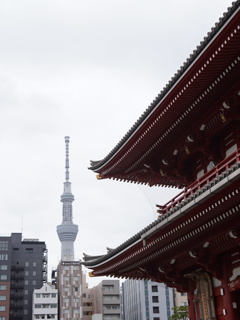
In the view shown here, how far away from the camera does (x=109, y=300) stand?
105062 millimetres

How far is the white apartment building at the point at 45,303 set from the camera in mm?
105375

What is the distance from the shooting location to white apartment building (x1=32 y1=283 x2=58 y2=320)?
346 feet

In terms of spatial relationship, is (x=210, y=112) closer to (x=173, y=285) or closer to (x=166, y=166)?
(x=166, y=166)

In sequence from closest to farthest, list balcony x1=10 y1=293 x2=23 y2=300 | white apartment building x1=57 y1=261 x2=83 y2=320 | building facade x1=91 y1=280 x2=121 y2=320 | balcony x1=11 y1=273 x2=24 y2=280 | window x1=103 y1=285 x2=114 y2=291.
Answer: building facade x1=91 y1=280 x2=121 y2=320
white apartment building x1=57 y1=261 x2=83 y2=320
window x1=103 y1=285 x2=114 y2=291
balcony x1=10 y1=293 x2=23 y2=300
balcony x1=11 y1=273 x2=24 y2=280

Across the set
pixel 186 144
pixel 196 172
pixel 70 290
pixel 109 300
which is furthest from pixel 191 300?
pixel 70 290

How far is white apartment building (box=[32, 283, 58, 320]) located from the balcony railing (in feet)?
308

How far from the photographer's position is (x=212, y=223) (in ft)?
51.3

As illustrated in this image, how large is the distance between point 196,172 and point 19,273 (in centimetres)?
10489

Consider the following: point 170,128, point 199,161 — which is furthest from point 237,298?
point 170,128

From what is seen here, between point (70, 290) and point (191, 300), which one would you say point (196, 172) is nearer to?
point (191, 300)

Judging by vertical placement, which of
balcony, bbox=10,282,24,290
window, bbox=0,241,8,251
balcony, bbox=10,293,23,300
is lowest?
balcony, bbox=10,293,23,300

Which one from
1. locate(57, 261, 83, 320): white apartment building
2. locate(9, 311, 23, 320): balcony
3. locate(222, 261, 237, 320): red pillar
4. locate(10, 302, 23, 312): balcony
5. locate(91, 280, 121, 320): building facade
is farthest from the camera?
locate(10, 302, 23, 312): balcony

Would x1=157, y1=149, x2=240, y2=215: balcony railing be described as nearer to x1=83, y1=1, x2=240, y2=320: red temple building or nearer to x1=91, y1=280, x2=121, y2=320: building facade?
x1=83, y1=1, x2=240, y2=320: red temple building

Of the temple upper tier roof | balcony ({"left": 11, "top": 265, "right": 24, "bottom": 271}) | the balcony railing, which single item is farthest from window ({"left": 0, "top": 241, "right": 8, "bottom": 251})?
the balcony railing
